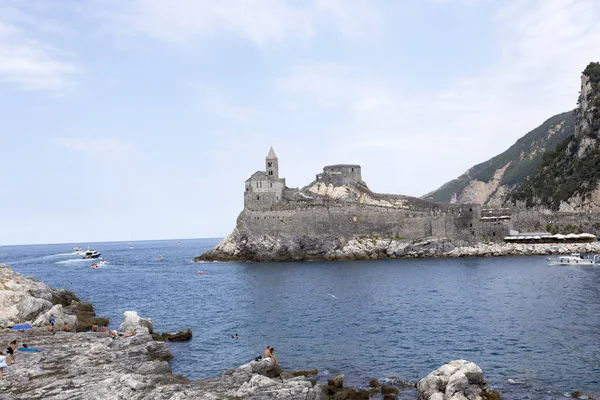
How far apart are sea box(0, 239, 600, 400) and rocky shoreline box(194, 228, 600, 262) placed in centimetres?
1186

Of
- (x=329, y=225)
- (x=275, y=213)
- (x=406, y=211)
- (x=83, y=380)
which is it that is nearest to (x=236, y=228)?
(x=275, y=213)

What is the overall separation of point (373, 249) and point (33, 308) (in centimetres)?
5541

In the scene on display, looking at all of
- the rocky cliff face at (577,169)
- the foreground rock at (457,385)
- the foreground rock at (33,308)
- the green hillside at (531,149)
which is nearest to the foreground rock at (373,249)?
the rocky cliff face at (577,169)

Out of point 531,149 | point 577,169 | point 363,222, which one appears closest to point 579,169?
point 577,169

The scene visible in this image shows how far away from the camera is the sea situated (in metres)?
23.9

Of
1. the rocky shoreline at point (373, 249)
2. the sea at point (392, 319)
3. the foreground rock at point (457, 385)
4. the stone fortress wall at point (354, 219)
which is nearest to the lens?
the foreground rock at point (457, 385)

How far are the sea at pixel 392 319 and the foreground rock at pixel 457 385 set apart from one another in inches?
43.4

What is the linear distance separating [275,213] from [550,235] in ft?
142

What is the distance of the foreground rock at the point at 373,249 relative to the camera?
77.7m

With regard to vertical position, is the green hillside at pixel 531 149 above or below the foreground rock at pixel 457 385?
above

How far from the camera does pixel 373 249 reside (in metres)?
81.3

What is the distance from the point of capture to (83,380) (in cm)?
1959

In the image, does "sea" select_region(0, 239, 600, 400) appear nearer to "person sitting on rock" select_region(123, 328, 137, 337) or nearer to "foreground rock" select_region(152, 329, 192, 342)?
"foreground rock" select_region(152, 329, 192, 342)

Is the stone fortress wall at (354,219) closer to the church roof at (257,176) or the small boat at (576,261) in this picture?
the church roof at (257,176)
